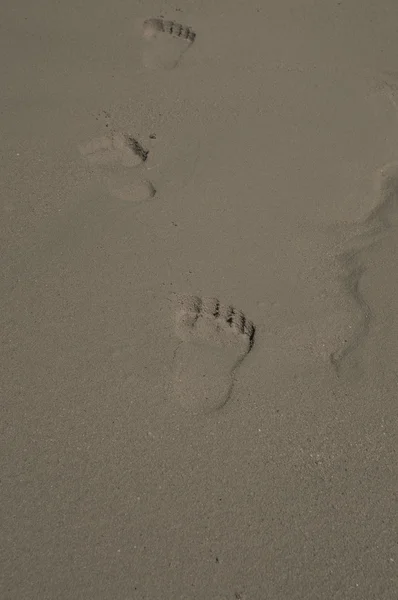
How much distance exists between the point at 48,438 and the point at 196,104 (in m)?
1.58

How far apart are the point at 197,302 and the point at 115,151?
794mm

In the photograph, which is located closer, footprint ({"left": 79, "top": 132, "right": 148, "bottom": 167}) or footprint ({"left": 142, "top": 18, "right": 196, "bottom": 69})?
footprint ({"left": 79, "top": 132, "right": 148, "bottom": 167})

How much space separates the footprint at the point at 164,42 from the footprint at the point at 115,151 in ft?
1.62

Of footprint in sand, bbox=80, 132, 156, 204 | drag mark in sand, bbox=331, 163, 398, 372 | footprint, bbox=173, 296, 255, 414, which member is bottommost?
footprint, bbox=173, 296, 255, 414

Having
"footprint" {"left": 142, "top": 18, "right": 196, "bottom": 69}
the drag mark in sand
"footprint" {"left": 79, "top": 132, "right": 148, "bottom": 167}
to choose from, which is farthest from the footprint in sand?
the drag mark in sand

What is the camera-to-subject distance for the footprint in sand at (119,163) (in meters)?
2.60

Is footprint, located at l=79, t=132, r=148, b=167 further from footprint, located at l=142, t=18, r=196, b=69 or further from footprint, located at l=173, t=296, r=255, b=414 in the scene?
footprint, located at l=173, t=296, r=255, b=414

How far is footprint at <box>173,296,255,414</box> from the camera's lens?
2137mm

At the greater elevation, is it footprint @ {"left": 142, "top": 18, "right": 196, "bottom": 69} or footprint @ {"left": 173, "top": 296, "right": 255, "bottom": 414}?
footprint @ {"left": 142, "top": 18, "right": 196, "bottom": 69}

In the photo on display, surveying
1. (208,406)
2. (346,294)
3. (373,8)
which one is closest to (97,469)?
(208,406)

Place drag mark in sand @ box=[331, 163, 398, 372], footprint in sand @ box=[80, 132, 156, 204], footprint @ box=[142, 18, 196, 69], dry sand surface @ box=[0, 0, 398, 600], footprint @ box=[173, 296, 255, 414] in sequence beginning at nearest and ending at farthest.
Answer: dry sand surface @ box=[0, 0, 398, 600], footprint @ box=[173, 296, 255, 414], drag mark in sand @ box=[331, 163, 398, 372], footprint in sand @ box=[80, 132, 156, 204], footprint @ box=[142, 18, 196, 69]

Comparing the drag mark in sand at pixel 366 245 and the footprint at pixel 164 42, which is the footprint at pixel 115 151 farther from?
the drag mark in sand at pixel 366 245

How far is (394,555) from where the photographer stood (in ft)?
6.30

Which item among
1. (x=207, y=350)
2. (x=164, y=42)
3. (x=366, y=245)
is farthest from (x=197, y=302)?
(x=164, y=42)
